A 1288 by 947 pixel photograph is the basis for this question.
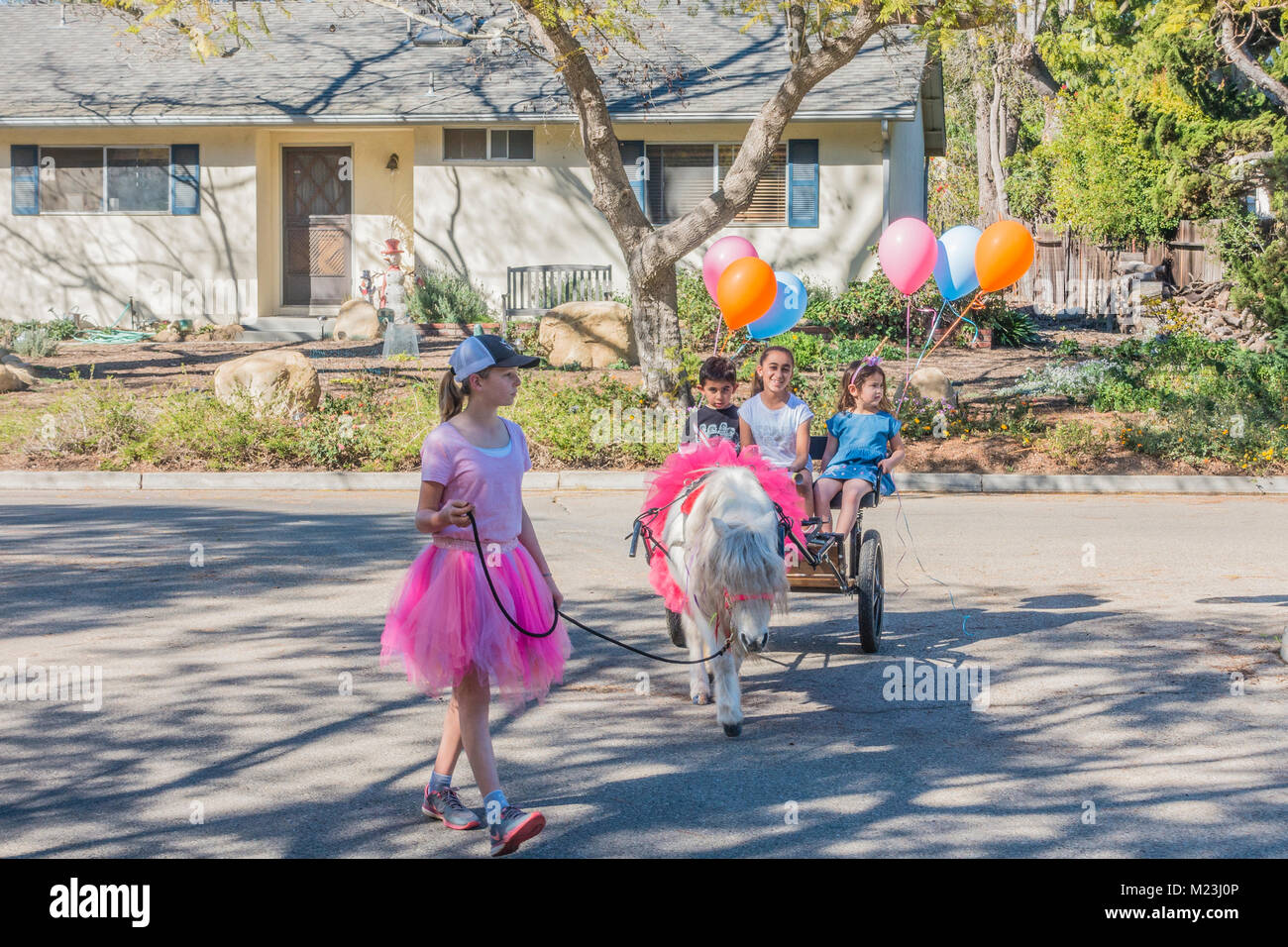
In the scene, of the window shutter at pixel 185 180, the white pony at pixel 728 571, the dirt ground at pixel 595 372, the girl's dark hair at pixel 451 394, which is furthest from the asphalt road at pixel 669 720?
the window shutter at pixel 185 180

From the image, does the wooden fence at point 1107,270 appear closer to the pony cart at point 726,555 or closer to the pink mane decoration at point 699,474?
the pony cart at point 726,555

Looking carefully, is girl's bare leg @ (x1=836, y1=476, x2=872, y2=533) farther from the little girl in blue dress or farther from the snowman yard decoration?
the snowman yard decoration

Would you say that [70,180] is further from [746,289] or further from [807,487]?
[807,487]

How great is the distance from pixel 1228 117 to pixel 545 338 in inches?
575

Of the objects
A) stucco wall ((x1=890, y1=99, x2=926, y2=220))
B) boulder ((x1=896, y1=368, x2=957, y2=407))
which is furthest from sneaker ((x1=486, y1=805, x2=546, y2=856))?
stucco wall ((x1=890, y1=99, x2=926, y2=220))

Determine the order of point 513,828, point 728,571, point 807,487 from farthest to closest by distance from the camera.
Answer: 1. point 807,487
2. point 728,571
3. point 513,828

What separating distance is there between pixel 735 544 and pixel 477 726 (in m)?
1.39

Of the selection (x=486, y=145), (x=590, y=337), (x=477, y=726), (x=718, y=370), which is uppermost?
(x=486, y=145)

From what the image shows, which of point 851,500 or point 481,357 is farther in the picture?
point 851,500

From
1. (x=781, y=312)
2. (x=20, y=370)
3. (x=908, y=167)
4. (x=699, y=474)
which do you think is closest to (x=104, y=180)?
(x=20, y=370)

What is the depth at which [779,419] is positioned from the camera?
778 cm

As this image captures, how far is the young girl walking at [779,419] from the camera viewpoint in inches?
305

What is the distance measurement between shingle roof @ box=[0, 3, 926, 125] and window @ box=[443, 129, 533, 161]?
2.19ft

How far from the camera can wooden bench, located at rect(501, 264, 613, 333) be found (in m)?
24.5
